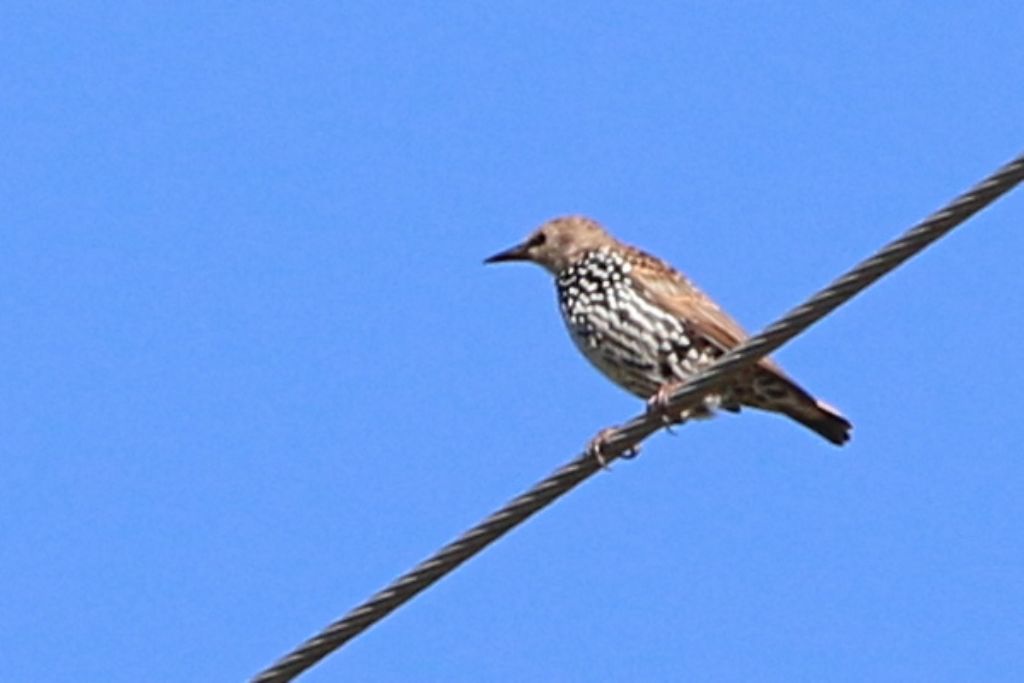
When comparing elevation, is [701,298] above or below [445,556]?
above

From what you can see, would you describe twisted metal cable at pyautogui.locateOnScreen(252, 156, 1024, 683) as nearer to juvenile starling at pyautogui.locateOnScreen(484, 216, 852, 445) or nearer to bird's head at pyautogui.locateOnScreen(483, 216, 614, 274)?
juvenile starling at pyautogui.locateOnScreen(484, 216, 852, 445)

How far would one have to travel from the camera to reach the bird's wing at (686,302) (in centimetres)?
988

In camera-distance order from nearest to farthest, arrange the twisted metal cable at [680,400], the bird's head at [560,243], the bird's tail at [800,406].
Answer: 1. the twisted metal cable at [680,400]
2. the bird's tail at [800,406]
3. the bird's head at [560,243]

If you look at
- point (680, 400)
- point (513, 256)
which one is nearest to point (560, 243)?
point (513, 256)

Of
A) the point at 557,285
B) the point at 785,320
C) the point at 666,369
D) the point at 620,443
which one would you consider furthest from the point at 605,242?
the point at 785,320

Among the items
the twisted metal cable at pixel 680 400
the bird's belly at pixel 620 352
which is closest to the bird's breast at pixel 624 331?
the bird's belly at pixel 620 352

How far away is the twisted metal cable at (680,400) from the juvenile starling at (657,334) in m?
2.40

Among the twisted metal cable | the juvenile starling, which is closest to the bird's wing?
the juvenile starling

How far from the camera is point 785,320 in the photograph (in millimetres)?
6523

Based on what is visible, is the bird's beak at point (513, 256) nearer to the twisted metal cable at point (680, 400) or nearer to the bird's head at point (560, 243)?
the bird's head at point (560, 243)

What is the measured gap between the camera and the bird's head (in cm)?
1072

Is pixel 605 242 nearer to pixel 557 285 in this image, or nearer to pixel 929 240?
pixel 557 285

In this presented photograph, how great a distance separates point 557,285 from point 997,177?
183 inches

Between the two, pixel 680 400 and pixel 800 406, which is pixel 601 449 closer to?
pixel 680 400
